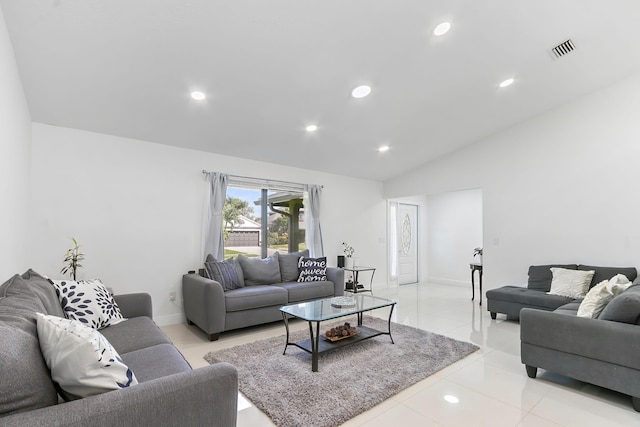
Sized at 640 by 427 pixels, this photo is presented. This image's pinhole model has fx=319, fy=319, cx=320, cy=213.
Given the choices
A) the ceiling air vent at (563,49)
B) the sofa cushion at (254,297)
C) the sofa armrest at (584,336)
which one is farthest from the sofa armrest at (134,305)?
the ceiling air vent at (563,49)

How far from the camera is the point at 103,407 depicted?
3.59 feet

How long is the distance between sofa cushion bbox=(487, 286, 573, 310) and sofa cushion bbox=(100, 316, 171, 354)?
4194 mm

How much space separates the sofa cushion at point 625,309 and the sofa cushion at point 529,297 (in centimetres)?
170

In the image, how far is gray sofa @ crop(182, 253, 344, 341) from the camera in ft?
11.8

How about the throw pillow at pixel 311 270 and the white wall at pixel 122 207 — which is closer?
the white wall at pixel 122 207

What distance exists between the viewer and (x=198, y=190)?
4512mm

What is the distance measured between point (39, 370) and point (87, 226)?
3.10 meters

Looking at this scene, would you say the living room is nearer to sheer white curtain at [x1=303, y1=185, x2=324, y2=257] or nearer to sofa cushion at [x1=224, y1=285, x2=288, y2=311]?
sheer white curtain at [x1=303, y1=185, x2=324, y2=257]

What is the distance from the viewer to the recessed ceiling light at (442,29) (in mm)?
2854

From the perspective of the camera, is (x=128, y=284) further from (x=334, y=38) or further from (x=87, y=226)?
(x=334, y=38)

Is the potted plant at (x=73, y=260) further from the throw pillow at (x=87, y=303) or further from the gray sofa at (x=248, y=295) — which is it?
the gray sofa at (x=248, y=295)

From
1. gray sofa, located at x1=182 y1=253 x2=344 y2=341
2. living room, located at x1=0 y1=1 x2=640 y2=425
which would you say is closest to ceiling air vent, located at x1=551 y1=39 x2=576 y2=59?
living room, located at x1=0 y1=1 x2=640 y2=425

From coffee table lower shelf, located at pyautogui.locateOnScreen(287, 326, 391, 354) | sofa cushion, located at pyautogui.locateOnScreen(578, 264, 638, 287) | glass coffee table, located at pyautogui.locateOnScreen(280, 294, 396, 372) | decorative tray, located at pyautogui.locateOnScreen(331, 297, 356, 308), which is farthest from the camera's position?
sofa cushion, located at pyautogui.locateOnScreen(578, 264, 638, 287)

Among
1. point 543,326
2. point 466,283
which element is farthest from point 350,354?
point 466,283
